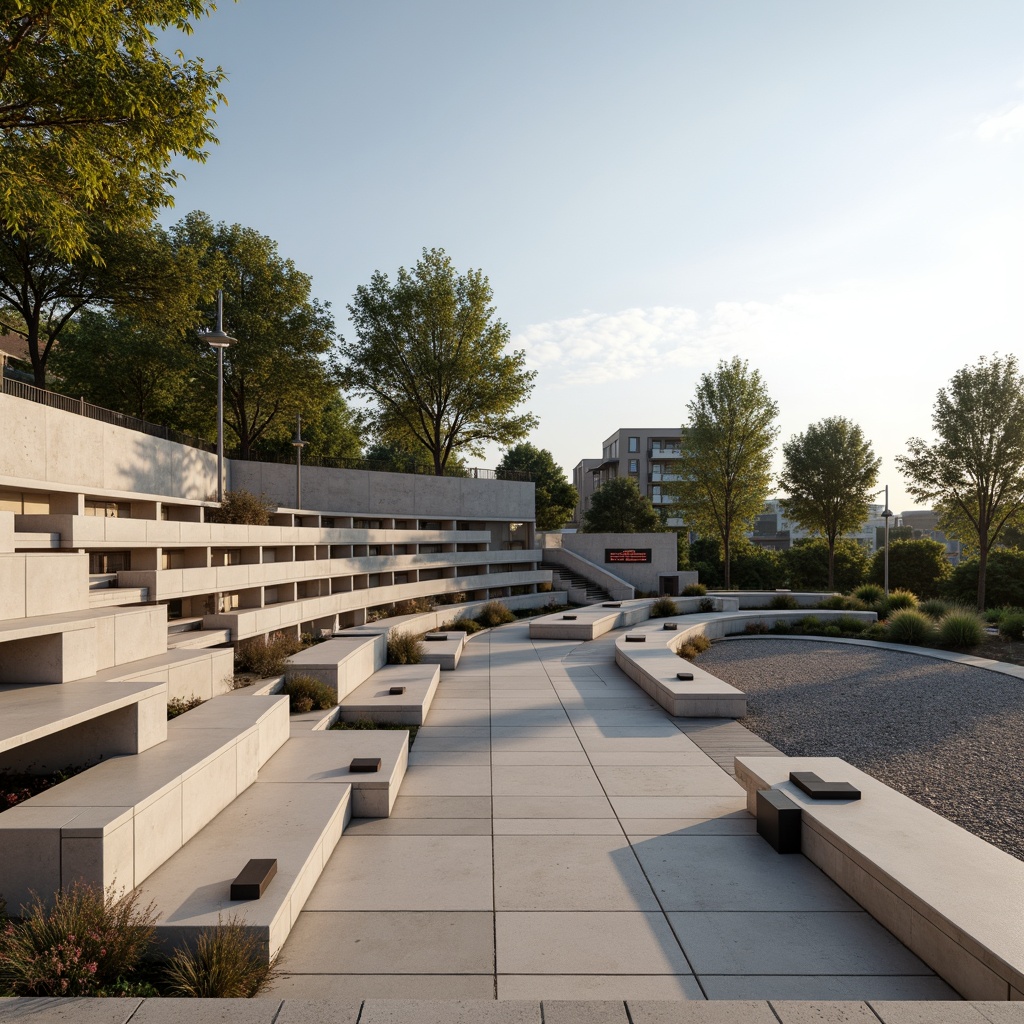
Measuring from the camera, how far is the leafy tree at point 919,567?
43.7 m

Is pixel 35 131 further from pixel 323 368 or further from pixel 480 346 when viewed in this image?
pixel 480 346

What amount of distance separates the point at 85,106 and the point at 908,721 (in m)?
18.7

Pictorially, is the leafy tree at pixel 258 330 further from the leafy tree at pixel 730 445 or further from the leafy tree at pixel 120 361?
the leafy tree at pixel 730 445

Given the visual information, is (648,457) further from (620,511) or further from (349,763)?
(349,763)

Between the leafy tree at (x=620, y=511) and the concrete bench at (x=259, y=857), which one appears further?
the leafy tree at (x=620, y=511)

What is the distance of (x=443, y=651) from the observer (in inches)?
766

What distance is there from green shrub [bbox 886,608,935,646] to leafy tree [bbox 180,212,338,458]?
28719mm

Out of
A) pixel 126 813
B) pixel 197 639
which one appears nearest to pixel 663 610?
pixel 197 639

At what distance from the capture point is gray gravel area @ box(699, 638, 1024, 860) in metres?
9.88

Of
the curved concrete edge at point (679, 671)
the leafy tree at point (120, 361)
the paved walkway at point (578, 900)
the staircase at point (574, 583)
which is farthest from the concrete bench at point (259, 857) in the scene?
the staircase at point (574, 583)

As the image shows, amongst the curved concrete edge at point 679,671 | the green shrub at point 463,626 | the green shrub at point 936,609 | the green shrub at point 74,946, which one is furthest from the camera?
the green shrub at point 936,609

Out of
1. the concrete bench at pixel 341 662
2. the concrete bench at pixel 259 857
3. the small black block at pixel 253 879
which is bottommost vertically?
the concrete bench at pixel 259 857

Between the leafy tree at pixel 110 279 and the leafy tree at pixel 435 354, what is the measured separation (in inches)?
522

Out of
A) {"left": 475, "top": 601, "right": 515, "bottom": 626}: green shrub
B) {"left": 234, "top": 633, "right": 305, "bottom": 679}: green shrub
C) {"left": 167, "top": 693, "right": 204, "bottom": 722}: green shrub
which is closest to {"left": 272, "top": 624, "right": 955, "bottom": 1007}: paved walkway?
{"left": 167, "top": 693, "right": 204, "bottom": 722}: green shrub
